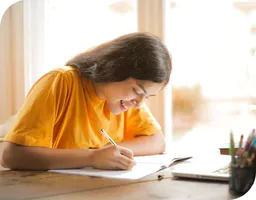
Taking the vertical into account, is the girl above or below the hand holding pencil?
above

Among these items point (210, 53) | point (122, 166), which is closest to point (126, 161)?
point (122, 166)

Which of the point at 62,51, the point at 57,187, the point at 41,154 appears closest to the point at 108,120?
the point at 41,154

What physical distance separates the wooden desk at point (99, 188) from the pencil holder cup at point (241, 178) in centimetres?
3

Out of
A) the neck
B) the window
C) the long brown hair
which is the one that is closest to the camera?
the long brown hair

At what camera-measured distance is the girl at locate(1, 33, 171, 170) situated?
4.15 ft

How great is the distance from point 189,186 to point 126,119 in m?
0.73

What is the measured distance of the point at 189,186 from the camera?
1.05 meters

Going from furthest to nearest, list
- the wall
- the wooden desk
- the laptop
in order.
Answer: the wall, the laptop, the wooden desk

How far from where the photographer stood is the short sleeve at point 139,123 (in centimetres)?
172

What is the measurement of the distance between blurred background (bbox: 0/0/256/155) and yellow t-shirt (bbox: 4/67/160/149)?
422 millimetres

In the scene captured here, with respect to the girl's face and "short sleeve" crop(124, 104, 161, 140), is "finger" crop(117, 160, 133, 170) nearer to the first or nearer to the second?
the girl's face

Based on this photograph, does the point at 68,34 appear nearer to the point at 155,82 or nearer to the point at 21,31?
the point at 21,31

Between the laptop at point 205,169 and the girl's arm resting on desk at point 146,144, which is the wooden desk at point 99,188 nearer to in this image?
the laptop at point 205,169

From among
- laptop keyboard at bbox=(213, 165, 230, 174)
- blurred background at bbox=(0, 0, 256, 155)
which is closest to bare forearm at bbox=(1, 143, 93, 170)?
laptop keyboard at bbox=(213, 165, 230, 174)
